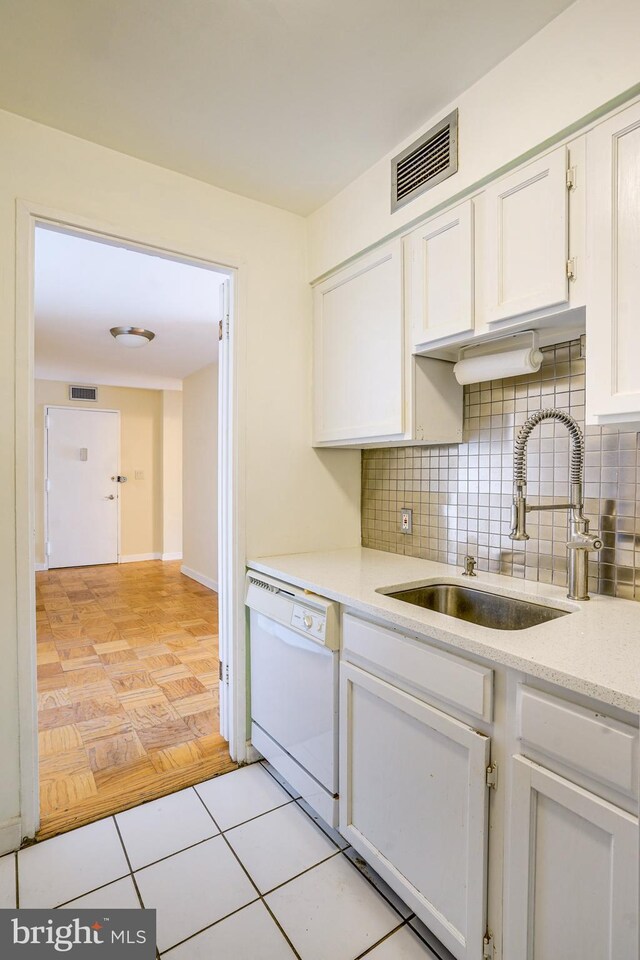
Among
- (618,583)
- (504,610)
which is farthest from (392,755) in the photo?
(618,583)

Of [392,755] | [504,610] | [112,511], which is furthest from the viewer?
[112,511]

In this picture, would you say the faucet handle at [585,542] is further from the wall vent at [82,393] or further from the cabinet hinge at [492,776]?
the wall vent at [82,393]

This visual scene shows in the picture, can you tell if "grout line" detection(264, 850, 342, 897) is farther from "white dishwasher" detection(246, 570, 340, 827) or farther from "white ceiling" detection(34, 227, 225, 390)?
"white ceiling" detection(34, 227, 225, 390)

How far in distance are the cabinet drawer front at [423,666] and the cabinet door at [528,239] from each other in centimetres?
95

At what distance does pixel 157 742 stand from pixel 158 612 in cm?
222

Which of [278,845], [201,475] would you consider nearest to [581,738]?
[278,845]

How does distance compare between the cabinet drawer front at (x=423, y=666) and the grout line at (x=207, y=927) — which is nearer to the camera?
the cabinet drawer front at (x=423, y=666)

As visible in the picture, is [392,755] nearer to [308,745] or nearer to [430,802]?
[430,802]

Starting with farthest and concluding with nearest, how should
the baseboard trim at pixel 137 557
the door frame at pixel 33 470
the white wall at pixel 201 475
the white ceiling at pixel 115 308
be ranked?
the baseboard trim at pixel 137 557 → the white wall at pixel 201 475 → the white ceiling at pixel 115 308 → the door frame at pixel 33 470

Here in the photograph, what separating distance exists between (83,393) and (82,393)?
0.01 meters

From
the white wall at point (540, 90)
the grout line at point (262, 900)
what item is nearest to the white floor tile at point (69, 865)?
the grout line at point (262, 900)

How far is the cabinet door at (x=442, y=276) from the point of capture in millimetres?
1493

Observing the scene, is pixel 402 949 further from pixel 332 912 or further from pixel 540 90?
pixel 540 90

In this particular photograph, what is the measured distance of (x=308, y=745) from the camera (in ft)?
5.53
